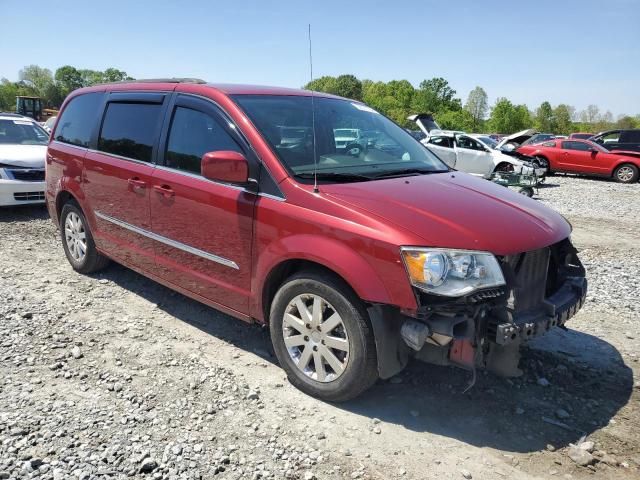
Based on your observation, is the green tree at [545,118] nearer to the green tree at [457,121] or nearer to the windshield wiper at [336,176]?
the green tree at [457,121]

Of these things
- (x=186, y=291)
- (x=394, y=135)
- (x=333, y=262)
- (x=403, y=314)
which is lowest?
(x=186, y=291)

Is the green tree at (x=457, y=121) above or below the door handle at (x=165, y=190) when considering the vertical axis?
above

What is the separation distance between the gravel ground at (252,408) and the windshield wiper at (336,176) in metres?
1.41

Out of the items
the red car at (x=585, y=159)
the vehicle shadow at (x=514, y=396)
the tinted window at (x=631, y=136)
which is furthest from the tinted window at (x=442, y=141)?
the vehicle shadow at (x=514, y=396)

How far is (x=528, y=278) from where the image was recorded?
3020 mm

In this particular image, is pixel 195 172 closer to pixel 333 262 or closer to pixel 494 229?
pixel 333 262

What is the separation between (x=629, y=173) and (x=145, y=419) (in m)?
19.9

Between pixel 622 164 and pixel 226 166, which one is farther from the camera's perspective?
pixel 622 164

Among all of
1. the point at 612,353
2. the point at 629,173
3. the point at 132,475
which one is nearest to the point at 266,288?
the point at 132,475

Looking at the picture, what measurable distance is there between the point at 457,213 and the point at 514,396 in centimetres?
135

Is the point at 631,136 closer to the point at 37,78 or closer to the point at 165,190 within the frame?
the point at 165,190

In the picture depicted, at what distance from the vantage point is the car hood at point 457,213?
282cm

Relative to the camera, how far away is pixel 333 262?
293cm

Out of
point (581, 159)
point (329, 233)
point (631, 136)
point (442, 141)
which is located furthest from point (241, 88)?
point (631, 136)
